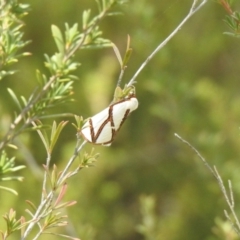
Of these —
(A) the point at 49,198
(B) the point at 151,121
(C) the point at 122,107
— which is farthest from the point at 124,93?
(B) the point at 151,121

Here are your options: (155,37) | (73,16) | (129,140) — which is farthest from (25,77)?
(155,37)

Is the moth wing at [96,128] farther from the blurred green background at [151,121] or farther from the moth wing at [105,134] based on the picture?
the blurred green background at [151,121]

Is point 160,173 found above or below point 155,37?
below

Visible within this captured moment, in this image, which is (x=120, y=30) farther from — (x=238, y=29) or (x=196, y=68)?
(x=238, y=29)

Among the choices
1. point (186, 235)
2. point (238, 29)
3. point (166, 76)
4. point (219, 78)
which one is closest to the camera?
point (238, 29)

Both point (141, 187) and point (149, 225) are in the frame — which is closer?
point (149, 225)

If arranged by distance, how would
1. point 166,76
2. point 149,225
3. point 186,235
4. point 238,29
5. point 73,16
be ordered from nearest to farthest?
point 238,29
point 149,225
point 166,76
point 186,235
point 73,16

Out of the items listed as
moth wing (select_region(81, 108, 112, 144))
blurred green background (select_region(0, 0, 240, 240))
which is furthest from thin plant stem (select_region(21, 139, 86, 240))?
blurred green background (select_region(0, 0, 240, 240))

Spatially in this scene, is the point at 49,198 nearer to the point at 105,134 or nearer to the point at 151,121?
the point at 105,134
